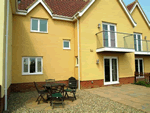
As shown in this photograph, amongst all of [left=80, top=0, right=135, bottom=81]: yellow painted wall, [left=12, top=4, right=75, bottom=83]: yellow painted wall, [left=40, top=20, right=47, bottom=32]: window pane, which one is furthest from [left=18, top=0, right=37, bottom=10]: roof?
[left=80, top=0, right=135, bottom=81]: yellow painted wall

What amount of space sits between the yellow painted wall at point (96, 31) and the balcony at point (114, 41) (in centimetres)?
22

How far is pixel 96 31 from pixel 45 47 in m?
4.38

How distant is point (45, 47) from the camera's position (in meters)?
10.0

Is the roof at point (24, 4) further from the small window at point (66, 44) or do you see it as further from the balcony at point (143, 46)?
the balcony at point (143, 46)

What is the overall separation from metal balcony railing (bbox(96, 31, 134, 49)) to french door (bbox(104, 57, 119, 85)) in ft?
4.45

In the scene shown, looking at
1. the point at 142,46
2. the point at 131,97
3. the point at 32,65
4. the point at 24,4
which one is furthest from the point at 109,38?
the point at 24,4

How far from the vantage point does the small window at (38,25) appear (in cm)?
988

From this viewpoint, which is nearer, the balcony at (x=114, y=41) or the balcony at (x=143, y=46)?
the balcony at (x=114, y=41)

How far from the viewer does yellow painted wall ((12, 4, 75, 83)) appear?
9.20m

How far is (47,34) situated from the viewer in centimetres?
1016

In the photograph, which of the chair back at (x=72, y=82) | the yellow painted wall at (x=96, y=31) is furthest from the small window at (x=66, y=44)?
the chair back at (x=72, y=82)


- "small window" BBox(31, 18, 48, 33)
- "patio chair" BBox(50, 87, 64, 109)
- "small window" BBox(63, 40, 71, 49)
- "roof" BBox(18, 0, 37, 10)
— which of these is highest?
"roof" BBox(18, 0, 37, 10)

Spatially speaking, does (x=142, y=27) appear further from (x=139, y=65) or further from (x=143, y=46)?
(x=139, y=65)

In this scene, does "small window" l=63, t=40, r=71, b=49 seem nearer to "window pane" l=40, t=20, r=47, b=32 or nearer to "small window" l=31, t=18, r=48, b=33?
"small window" l=31, t=18, r=48, b=33
